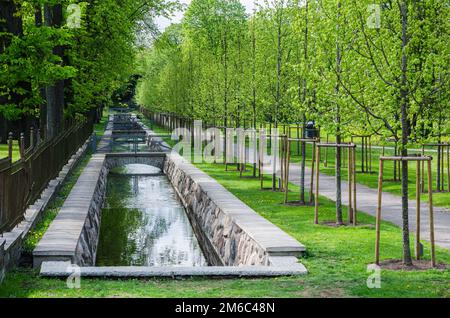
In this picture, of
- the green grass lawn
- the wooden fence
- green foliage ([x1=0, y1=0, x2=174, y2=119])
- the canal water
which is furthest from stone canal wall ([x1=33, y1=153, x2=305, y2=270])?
green foliage ([x1=0, y1=0, x2=174, y2=119])

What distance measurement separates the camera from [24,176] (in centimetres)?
1519

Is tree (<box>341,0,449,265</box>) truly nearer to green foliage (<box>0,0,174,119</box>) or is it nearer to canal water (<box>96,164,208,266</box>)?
canal water (<box>96,164,208,266</box>)

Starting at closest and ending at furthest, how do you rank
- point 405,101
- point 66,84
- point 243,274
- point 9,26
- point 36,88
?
point 243,274, point 405,101, point 9,26, point 36,88, point 66,84

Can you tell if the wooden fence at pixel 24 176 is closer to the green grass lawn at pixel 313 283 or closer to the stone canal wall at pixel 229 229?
the green grass lawn at pixel 313 283

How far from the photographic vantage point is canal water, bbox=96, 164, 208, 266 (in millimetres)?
17891

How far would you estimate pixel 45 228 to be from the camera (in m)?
15.0

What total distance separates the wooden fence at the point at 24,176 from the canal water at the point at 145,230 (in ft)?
7.27

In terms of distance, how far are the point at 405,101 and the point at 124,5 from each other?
27.2 m

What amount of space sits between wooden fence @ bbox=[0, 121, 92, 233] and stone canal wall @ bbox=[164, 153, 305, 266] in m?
4.20

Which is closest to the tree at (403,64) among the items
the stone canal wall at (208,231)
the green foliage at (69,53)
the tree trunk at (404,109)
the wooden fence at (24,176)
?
the tree trunk at (404,109)

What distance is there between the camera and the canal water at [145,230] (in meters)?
17.9

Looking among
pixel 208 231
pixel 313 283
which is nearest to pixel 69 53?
pixel 208 231
